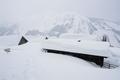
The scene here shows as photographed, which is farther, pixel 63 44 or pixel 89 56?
pixel 63 44

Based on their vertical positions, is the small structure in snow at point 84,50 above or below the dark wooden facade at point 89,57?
above

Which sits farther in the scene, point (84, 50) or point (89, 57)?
point (89, 57)

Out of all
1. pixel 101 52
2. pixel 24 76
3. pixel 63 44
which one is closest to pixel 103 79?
pixel 24 76

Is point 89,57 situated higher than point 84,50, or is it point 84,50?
point 84,50

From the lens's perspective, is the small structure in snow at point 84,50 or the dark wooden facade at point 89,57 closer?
the small structure in snow at point 84,50

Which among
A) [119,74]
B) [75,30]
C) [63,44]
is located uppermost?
[63,44]

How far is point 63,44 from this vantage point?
1320 centimetres

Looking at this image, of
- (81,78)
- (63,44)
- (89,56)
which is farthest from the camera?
(63,44)

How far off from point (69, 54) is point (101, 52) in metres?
3.59

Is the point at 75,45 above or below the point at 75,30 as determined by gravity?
above

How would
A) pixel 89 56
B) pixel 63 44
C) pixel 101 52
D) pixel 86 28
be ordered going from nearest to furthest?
pixel 101 52, pixel 89 56, pixel 63 44, pixel 86 28

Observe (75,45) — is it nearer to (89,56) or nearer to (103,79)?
(89,56)

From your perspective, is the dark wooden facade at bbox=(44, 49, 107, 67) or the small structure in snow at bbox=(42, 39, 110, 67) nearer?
the small structure in snow at bbox=(42, 39, 110, 67)

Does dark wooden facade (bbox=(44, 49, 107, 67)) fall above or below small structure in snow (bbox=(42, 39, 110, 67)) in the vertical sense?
below
